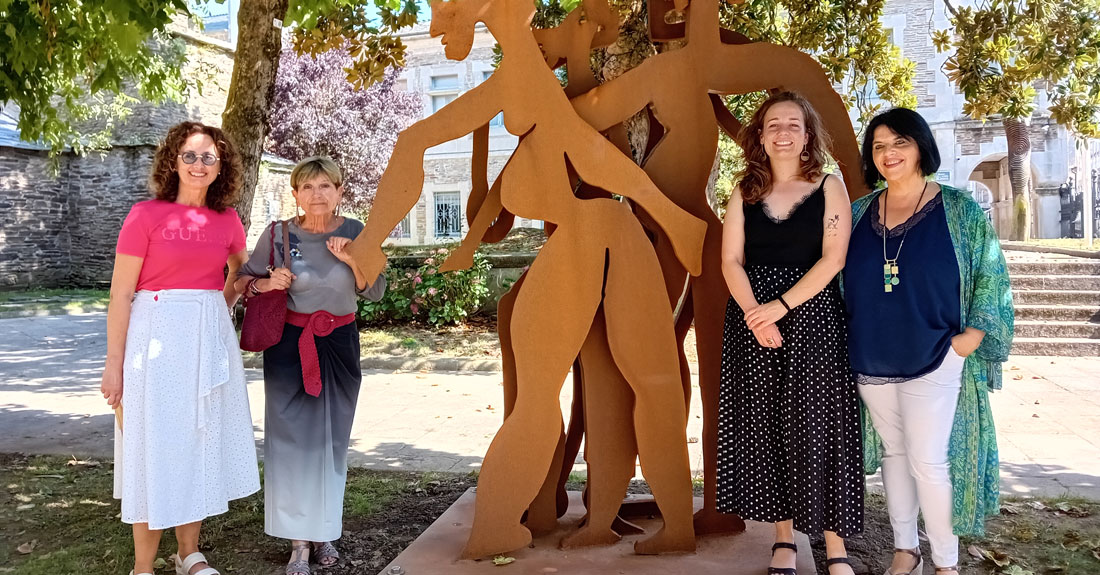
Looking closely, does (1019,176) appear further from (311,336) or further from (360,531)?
(311,336)

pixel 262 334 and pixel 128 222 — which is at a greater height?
pixel 128 222

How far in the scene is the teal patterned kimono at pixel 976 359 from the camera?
107 inches

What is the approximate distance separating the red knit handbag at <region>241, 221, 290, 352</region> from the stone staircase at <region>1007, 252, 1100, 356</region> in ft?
30.3

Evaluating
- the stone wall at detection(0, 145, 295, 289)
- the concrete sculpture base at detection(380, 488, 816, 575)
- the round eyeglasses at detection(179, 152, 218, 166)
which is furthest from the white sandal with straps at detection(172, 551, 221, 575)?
the stone wall at detection(0, 145, 295, 289)

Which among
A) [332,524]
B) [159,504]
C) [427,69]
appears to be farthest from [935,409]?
[427,69]

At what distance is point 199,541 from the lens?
3672mm

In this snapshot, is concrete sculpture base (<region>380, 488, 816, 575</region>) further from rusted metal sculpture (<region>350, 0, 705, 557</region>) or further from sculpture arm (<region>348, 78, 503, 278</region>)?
sculpture arm (<region>348, 78, 503, 278</region>)

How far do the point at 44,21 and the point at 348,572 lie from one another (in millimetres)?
3302

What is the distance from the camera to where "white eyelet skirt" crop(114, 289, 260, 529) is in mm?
2867

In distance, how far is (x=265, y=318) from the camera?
3105mm

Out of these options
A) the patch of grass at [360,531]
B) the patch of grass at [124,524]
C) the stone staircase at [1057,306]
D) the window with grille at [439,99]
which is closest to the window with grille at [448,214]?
the window with grille at [439,99]

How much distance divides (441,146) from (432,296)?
49.7 feet

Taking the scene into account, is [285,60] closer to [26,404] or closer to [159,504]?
[26,404]

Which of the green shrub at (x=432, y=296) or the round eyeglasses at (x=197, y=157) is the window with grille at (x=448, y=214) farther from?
the round eyeglasses at (x=197, y=157)
